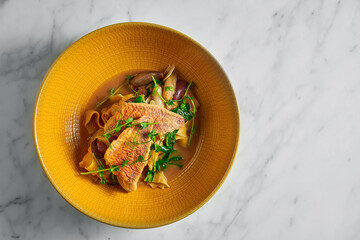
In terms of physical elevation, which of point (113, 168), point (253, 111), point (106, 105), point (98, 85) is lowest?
point (113, 168)

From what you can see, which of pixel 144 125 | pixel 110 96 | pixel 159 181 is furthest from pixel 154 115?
pixel 159 181

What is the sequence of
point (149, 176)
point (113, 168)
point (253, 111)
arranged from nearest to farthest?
point (113, 168) → point (149, 176) → point (253, 111)

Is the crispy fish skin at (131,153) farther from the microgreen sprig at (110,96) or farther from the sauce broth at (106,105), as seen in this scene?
the microgreen sprig at (110,96)

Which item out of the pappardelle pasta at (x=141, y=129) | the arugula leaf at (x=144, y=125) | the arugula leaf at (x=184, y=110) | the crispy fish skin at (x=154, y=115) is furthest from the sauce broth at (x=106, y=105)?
the arugula leaf at (x=144, y=125)

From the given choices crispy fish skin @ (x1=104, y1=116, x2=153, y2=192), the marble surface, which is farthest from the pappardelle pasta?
the marble surface

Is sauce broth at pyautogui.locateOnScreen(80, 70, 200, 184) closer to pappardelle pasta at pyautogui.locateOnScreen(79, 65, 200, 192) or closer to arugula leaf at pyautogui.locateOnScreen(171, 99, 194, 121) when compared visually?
pappardelle pasta at pyautogui.locateOnScreen(79, 65, 200, 192)

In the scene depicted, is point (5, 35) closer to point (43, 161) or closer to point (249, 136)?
point (43, 161)

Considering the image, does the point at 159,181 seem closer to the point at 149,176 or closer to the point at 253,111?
the point at 149,176
